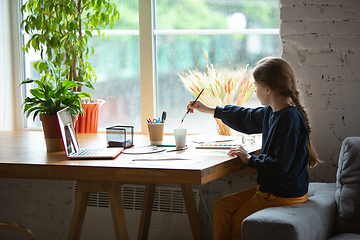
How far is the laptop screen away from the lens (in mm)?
1681

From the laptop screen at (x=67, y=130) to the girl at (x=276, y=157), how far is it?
0.73 metres

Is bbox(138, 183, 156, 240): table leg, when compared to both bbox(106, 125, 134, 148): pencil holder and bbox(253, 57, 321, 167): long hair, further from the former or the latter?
bbox(253, 57, 321, 167): long hair

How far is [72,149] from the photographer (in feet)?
5.77

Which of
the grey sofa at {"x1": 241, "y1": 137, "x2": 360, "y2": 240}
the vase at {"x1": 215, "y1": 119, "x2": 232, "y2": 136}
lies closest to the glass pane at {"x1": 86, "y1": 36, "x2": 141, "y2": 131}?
the vase at {"x1": 215, "y1": 119, "x2": 232, "y2": 136}

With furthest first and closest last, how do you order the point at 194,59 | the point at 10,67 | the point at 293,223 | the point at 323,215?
1. the point at 10,67
2. the point at 194,59
3. the point at 323,215
4. the point at 293,223

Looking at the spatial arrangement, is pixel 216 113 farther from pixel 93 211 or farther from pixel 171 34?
pixel 93 211

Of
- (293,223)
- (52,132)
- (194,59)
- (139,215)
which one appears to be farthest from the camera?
(194,59)

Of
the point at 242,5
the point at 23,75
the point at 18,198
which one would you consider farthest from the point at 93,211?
the point at 242,5

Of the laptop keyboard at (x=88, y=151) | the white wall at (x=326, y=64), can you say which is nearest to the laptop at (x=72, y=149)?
the laptop keyboard at (x=88, y=151)

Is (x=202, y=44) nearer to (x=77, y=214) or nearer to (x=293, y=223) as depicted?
Result: (x=77, y=214)

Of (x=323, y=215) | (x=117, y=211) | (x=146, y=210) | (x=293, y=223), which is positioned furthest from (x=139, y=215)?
(x=293, y=223)

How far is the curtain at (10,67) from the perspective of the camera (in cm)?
300

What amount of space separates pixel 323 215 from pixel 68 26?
2.09m

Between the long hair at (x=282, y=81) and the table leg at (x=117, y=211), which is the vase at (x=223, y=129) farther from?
the table leg at (x=117, y=211)
